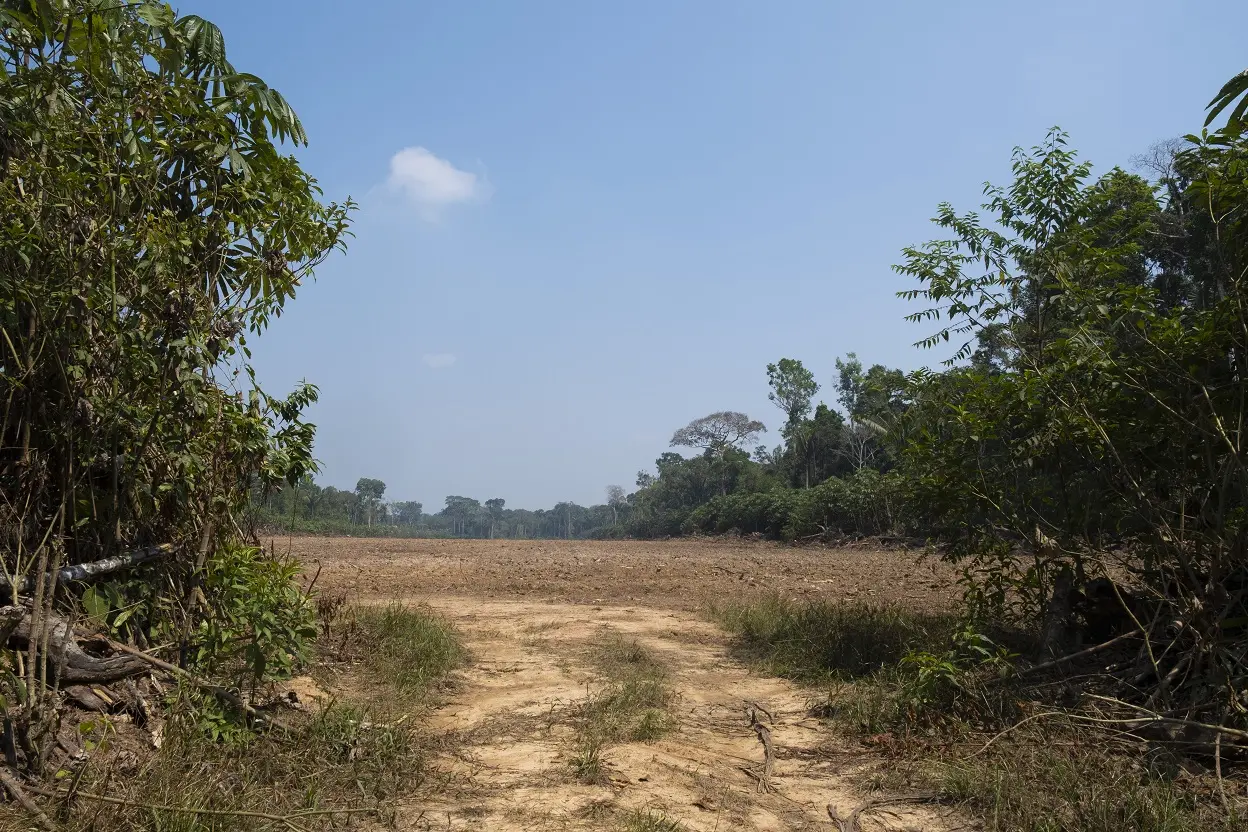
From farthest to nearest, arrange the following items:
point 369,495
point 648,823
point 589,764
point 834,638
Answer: point 369,495 → point 834,638 → point 589,764 → point 648,823

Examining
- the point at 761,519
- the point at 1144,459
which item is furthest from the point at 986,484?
the point at 761,519

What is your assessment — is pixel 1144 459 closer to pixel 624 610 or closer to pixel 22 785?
pixel 22 785

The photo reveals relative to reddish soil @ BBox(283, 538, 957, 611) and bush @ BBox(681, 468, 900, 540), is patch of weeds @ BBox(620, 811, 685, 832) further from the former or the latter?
bush @ BBox(681, 468, 900, 540)

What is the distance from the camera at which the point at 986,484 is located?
6770mm

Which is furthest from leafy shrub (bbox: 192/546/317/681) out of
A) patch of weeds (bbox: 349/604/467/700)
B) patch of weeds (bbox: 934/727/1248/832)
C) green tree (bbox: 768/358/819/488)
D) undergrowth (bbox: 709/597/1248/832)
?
green tree (bbox: 768/358/819/488)

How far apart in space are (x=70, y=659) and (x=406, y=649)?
3.74 meters

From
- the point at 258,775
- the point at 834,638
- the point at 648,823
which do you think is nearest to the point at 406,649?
the point at 258,775

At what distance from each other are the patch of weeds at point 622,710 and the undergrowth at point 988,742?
1.25 m

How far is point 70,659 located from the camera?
4176mm

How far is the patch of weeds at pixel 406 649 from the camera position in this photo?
6867 mm

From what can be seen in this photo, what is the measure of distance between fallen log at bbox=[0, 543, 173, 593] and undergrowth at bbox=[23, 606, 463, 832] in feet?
2.81

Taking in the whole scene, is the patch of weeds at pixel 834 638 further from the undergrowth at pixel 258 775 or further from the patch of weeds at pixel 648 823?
→ the undergrowth at pixel 258 775

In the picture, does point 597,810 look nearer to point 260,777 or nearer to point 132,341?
Result: point 260,777

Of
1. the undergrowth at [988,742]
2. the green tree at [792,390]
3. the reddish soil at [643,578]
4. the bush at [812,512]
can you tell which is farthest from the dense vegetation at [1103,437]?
the green tree at [792,390]
